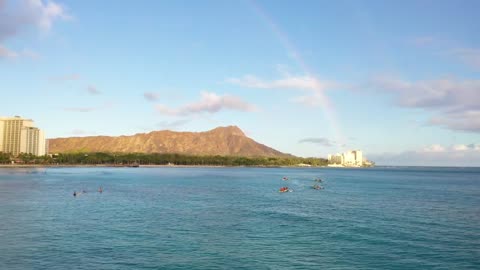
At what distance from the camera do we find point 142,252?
42.5 meters

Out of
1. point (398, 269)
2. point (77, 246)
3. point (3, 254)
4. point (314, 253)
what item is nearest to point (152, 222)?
point (77, 246)

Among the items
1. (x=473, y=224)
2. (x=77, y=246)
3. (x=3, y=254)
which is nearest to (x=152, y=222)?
(x=77, y=246)

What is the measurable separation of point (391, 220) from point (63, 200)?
218 ft

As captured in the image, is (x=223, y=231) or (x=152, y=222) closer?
(x=223, y=231)

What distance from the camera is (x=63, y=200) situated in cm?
9075

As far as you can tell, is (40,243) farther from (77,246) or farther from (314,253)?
(314,253)

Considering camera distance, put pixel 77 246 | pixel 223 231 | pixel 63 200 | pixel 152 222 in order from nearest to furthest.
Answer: pixel 77 246 < pixel 223 231 < pixel 152 222 < pixel 63 200

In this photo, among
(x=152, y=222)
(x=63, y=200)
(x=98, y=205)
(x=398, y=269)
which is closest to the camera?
(x=398, y=269)

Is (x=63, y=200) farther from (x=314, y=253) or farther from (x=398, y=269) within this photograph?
Answer: (x=398, y=269)

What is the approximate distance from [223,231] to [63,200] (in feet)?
167

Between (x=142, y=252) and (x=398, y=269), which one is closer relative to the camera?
(x=398, y=269)

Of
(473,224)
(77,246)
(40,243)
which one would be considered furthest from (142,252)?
(473,224)

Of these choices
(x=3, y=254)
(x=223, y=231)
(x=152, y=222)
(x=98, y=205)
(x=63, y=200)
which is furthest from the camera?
(x=63, y=200)

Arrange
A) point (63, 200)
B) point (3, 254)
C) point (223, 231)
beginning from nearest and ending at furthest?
point (3, 254)
point (223, 231)
point (63, 200)
